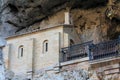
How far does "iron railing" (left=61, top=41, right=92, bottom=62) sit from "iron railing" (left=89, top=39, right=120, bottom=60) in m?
0.53

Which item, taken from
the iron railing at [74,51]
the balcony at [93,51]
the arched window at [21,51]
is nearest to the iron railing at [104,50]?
the balcony at [93,51]

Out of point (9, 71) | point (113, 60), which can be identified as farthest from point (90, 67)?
point (9, 71)

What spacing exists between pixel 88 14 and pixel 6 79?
177 inches

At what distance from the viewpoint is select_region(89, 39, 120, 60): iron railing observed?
2266cm

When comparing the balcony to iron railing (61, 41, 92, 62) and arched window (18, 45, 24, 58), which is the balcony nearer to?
iron railing (61, 41, 92, 62)

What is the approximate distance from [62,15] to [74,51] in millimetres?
2572

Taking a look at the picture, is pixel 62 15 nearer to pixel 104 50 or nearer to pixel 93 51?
pixel 93 51

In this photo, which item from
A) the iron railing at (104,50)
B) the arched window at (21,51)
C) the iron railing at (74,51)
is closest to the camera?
the iron railing at (104,50)

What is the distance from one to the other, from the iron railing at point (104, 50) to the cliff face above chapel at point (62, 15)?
190 cm

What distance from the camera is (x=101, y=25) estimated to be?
2536cm

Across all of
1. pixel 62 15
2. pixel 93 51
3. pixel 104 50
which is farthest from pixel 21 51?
pixel 104 50

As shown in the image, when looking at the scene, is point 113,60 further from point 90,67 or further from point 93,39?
point 93,39

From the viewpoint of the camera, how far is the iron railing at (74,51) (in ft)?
78.0

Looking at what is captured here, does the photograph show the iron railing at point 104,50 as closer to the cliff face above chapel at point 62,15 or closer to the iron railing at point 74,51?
the iron railing at point 74,51
